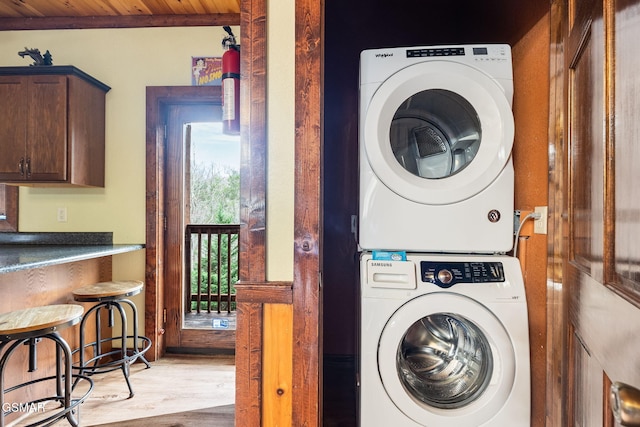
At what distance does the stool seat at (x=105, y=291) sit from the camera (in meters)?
1.93

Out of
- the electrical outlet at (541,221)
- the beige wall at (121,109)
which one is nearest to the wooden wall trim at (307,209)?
the electrical outlet at (541,221)

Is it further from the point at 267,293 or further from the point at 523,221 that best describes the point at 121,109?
the point at 523,221

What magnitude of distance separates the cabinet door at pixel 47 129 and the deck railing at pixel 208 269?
99cm

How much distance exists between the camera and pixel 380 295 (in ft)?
4.06

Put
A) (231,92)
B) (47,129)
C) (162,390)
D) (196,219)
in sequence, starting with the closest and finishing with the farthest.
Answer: (231,92) → (162,390) → (47,129) → (196,219)

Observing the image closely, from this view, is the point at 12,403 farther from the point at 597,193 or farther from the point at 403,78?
the point at 597,193

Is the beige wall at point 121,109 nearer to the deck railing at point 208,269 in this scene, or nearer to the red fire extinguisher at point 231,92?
the deck railing at point 208,269

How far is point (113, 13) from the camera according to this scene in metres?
2.54

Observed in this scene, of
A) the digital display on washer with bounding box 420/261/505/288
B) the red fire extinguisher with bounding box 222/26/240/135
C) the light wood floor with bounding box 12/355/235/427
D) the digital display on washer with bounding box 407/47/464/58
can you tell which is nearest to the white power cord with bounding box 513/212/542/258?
the digital display on washer with bounding box 420/261/505/288

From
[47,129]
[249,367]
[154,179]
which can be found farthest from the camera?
[154,179]

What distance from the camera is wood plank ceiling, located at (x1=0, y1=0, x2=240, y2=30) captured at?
95.3 inches

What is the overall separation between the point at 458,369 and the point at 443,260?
0.46m

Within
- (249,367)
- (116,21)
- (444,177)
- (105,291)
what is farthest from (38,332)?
(116,21)

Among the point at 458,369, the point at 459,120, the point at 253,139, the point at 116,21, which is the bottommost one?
the point at 458,369
